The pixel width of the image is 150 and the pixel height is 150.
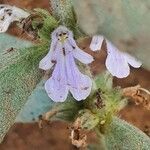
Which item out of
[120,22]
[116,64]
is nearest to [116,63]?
[116,64]

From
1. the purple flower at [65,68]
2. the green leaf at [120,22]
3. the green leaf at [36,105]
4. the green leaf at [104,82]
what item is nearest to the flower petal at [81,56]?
the purple flower at [65,68]

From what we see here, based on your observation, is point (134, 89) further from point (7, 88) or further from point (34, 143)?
point (34, 143)

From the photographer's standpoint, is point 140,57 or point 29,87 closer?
point 140,57

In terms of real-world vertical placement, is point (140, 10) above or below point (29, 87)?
above

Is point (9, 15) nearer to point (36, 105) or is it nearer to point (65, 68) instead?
point (65, 68)

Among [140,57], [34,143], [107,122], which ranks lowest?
[34,143]

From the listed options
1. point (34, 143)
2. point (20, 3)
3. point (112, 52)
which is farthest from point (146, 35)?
point (20, 3)

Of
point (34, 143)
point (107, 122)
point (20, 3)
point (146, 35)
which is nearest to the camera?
point (146, 35)
